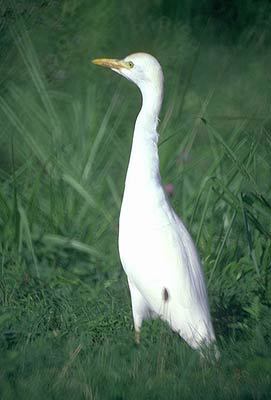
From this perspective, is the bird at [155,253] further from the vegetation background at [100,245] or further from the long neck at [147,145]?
the vegetation background at [100,245]

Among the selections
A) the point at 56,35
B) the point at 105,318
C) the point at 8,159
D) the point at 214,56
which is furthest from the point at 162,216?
the point at 214,56

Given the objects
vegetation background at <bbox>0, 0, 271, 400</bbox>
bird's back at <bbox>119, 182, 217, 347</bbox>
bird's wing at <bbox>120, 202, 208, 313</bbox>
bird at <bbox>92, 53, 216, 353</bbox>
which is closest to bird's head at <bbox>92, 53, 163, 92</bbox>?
bird at <bbox>92, 53, 216, 353</bbox>

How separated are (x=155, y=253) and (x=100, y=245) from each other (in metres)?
1.25

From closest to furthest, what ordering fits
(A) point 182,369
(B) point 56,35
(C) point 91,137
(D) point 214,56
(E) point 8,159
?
(A) point 182,369 → (C) point 91,137 → (E) point 8,159 → (B) point 56,35 → (D) point 214,56

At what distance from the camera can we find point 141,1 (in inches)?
465

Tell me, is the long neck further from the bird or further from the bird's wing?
the bird's wing

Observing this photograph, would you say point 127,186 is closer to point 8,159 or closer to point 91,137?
point 91,137

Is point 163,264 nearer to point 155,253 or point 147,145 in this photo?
point 155,253

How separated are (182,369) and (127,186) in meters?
0.94

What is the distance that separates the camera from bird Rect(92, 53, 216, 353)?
197 inches

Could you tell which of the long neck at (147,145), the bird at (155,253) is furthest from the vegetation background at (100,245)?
the long neck at (147,145)

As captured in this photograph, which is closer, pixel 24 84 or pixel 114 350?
pixel 114 350

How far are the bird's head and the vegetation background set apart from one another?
0.99 ft

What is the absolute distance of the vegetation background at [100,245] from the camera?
4.62 meters
